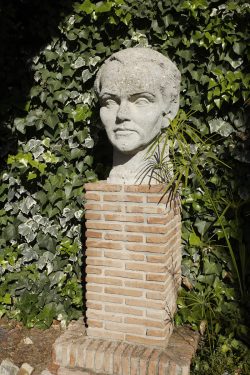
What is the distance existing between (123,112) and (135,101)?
13 cm

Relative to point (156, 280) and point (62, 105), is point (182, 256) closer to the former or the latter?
point (156, 280)

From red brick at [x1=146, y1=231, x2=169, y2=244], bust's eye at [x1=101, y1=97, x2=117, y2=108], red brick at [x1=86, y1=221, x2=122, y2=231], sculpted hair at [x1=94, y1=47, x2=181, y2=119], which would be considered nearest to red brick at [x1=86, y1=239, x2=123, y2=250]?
red brick at [x1=86, y1=221, x2=122, y2=231]

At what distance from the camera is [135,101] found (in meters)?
2.56

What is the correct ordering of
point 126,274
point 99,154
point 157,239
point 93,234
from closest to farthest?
point 157,239
point 126,274
point 93,234
point 99,154

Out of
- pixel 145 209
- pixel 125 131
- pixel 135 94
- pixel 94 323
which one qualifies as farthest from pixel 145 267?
pixel 135 94

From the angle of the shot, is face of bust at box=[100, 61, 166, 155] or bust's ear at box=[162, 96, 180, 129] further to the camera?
bust's ear at box=[162, 96, 180, 129]

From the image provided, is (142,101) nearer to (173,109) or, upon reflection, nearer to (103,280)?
(173,109)

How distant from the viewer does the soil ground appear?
2855 millimetres

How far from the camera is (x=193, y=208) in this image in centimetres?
306

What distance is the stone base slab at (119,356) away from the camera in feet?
7.79

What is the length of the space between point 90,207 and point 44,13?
2.04m

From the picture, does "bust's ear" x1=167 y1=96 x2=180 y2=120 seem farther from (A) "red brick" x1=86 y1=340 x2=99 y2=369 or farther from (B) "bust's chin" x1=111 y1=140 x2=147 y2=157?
(A) "red brick" x1=86 y1=340 x2=99 y2=369

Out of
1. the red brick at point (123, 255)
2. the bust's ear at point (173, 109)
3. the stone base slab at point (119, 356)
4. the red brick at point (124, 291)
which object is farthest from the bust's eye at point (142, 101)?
the stone base slab at point (119, 356)

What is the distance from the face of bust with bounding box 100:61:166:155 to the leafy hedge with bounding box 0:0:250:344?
577mm
